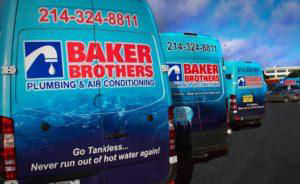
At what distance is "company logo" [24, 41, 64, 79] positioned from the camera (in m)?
3.11

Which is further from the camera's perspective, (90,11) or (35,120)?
(90,11)

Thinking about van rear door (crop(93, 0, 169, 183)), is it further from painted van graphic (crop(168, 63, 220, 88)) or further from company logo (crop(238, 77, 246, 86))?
company logo (crop(238, 77, 246, 86))

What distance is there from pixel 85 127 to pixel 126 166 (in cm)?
67

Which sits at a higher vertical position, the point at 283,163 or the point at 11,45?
the point at 11,45

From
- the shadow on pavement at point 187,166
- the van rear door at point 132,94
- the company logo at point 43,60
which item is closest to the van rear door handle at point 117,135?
the van rear door at point 132,94

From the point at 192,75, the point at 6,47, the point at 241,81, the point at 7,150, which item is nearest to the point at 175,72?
the point at 192,75

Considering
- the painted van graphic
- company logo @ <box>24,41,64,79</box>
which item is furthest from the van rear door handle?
the painted van graphic

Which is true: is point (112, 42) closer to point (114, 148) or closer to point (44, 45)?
point (44, 45)

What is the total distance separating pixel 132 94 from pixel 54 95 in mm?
848

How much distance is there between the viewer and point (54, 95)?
10.4ft

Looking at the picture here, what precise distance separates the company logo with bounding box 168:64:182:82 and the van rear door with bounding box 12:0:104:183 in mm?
3121

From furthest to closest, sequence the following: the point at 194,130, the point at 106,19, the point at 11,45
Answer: the point at 194,130 → the point at 106,19 → the point at 11,45

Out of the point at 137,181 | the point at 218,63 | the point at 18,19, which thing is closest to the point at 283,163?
the point at 218,63

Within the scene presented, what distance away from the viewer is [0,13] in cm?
335
